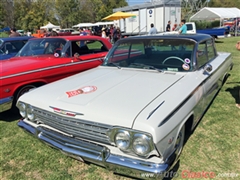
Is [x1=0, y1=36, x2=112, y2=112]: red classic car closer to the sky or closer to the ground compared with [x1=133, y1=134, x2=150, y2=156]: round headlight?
closer to the sky

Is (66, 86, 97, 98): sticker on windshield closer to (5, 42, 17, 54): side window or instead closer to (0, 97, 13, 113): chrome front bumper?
(0, 97, 13, 113): chrome front bumper

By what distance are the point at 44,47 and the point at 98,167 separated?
3501 mm

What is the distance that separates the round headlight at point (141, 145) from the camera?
2026mm

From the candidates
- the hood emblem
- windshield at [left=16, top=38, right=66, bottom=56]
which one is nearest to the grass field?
the hood emblem

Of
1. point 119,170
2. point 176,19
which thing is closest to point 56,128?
point 119,170

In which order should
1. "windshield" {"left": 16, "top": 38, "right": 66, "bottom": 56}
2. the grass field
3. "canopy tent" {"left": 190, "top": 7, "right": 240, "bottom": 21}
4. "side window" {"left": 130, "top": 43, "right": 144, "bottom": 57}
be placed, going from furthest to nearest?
"canopy tent" {"left": 190, "top": 7, "right": 240, "bottom": 21}, "windshield" {"left": 16, "top": 38, "right": 66, "bottom": 56}, "side window" {"left": 130, "top": 43, "right": 144, "bottom": 57}, the grass field

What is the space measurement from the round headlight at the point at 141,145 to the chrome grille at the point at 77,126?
0.92 feet

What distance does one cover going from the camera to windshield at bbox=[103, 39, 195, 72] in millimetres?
3363

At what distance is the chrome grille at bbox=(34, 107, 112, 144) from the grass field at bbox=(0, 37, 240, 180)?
24.0 inches

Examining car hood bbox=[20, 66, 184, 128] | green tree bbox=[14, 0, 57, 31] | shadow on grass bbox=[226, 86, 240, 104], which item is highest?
green tree bbox=[14, 0, 57, 31]

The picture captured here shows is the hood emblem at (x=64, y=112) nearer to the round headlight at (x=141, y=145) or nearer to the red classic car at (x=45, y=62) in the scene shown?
the round headlight at (x=141, y=145)

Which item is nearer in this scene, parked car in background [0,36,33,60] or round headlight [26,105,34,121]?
round headlight [26,105,34,121]

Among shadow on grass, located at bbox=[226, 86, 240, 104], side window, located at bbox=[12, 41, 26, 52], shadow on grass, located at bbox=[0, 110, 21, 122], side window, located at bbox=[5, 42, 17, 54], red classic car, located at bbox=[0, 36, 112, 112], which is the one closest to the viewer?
red classic car, located at bbox=[0, 36, 112, 112]

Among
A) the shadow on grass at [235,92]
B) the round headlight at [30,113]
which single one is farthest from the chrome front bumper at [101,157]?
the shadow on grass at [235,92]
